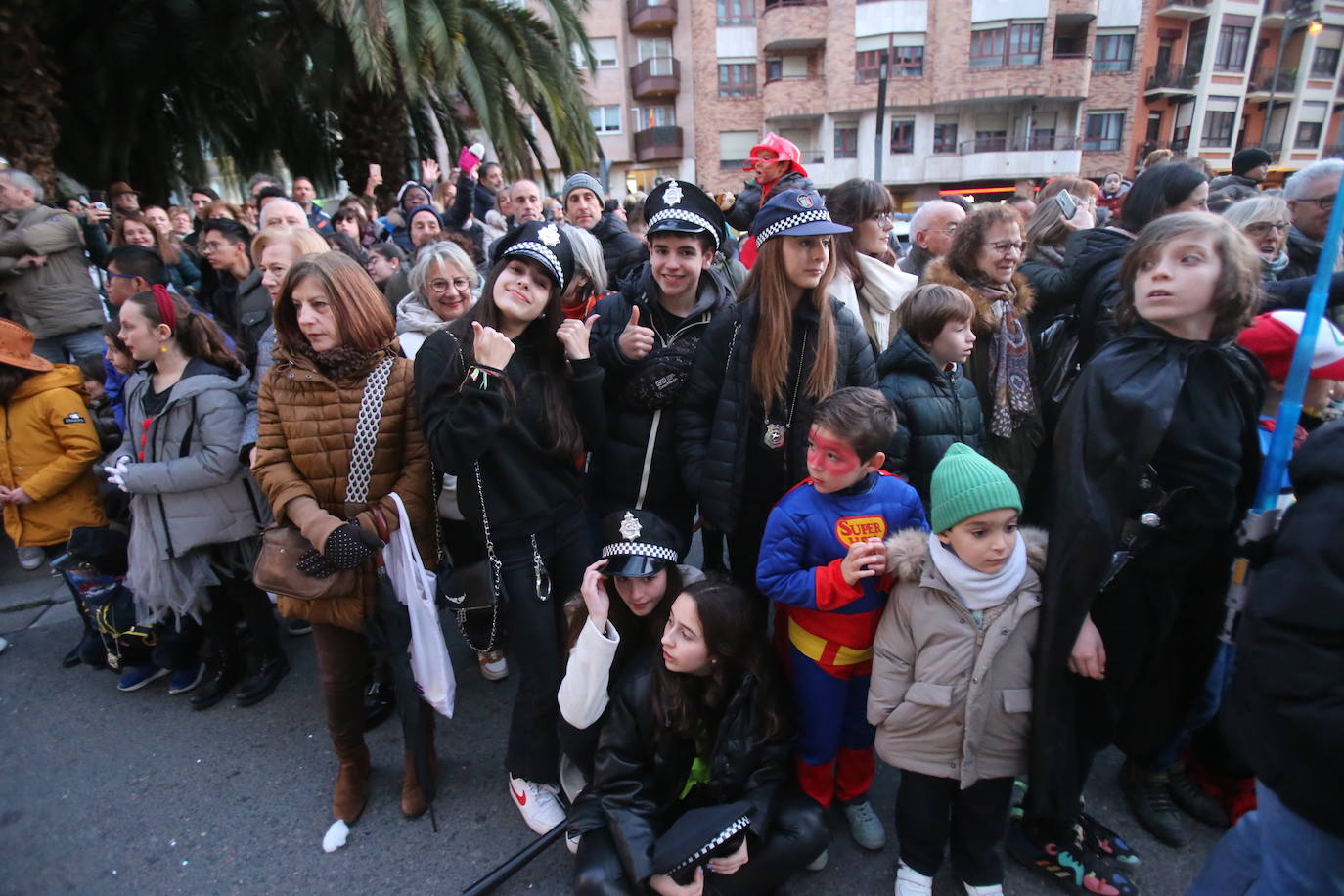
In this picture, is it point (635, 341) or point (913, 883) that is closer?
point (913, 883)

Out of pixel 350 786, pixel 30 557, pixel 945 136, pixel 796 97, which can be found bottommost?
pixel 350 786

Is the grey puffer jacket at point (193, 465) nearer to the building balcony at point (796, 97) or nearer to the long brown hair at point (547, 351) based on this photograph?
the long brown hair at point (547, 351)

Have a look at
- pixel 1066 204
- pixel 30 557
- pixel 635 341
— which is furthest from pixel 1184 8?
pixel 30 557

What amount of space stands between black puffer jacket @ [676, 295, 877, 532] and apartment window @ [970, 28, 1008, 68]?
2944cm

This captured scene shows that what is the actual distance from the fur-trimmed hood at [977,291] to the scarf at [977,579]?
1322 mm

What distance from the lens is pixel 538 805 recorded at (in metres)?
2.42

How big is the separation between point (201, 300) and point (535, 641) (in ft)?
15.4

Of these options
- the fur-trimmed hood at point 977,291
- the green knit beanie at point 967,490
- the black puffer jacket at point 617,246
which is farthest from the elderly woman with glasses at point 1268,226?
the black puffer jacket at point 617,246

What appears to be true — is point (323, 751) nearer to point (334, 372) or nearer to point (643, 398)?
point (334, 372)

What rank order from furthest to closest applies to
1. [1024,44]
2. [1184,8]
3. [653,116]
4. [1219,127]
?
[653,116], [1219,127], [1184,8], [1024,44]

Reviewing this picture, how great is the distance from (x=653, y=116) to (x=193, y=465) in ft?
105

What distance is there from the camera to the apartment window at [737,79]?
2861 cm

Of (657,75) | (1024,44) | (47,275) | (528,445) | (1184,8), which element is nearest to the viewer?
(528,445)

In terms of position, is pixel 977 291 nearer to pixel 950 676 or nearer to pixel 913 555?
pixel 913 555
